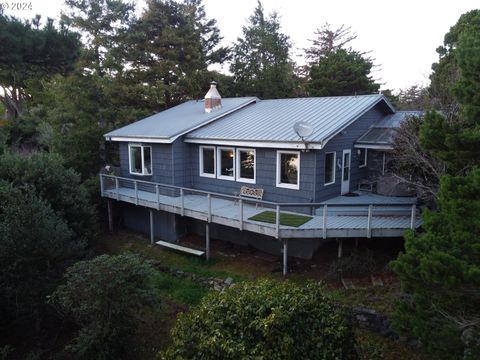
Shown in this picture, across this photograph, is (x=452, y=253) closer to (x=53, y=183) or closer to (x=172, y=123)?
(x=53, y=183)

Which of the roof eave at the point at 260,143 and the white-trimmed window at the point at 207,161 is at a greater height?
the roof eave at the point at 260,143

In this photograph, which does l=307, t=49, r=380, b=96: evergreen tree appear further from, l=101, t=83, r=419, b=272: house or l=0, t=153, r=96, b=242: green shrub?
l=0, t=153, r=96, b=242: green shrub

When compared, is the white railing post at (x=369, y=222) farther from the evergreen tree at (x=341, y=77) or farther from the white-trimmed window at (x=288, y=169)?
the evergreen tree at (x=341, y=77)

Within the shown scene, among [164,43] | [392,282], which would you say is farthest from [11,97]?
[392,282]

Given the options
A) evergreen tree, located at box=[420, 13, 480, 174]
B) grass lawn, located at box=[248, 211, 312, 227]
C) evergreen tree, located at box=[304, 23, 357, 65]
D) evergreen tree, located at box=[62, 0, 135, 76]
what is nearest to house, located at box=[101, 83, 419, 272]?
grass lawn, located at box=[248, 211, 312, 227]

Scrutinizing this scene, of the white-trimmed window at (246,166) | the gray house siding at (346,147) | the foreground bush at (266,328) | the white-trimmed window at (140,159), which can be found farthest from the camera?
the white-trimmed window at (140,159)

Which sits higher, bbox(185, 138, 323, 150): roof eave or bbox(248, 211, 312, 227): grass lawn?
bbox(185, 138, 323, 150): roof eave

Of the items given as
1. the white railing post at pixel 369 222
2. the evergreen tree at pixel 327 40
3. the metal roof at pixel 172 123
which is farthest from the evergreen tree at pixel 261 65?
the white railing post at pixel 369 222
